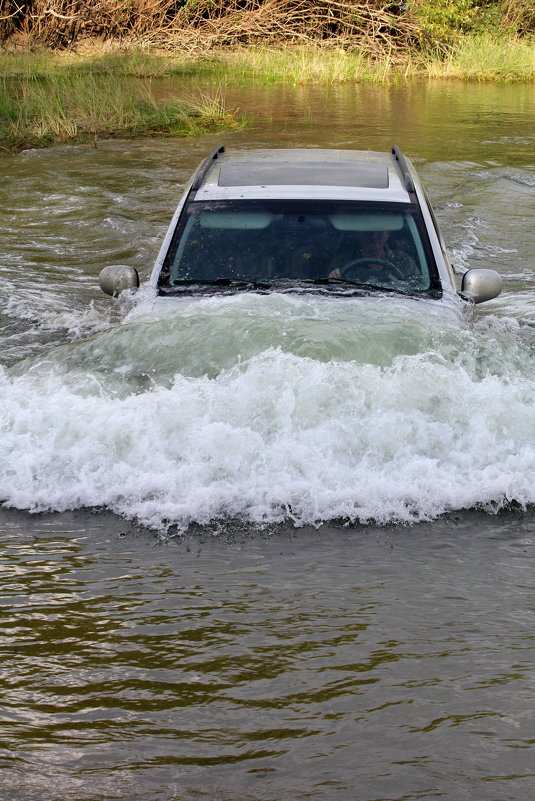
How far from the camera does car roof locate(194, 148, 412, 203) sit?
5.83 meters

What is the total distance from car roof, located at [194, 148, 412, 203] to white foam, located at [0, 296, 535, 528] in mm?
851

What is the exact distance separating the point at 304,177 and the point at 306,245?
605 millimetres

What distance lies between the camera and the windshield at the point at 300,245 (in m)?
5.59

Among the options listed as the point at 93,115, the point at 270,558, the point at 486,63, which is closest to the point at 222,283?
the point at 270,558

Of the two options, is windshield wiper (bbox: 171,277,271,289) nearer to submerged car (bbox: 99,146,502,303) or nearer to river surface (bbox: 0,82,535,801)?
submerged car (bbox: 99,146,502,303)

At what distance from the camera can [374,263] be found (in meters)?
5.64

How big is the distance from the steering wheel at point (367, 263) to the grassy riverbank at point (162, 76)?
10986 mm

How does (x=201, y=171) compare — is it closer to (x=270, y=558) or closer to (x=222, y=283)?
(x=222, y=283)

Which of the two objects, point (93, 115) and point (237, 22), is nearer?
point (93, 115)

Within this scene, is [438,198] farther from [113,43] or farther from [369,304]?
[113,43]

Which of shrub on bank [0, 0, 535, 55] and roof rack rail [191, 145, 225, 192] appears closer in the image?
roof rack rail [191, 145, 225, 192]

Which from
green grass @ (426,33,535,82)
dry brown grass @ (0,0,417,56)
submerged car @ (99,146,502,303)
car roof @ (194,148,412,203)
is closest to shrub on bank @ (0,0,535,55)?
dry brown grass @ (0,0,417,56)

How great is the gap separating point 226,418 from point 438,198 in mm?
8848

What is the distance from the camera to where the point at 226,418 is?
4.67 m
